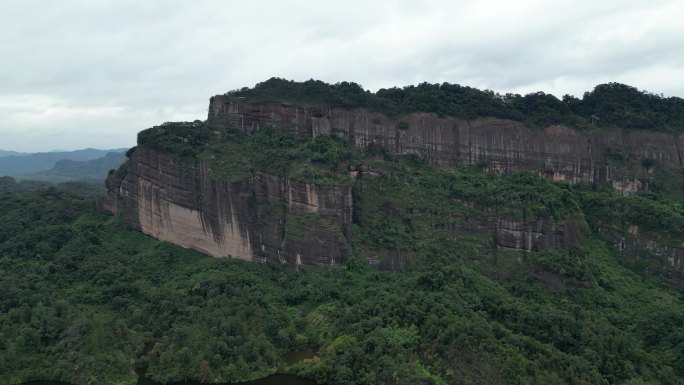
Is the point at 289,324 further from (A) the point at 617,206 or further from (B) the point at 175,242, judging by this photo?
(A) the point at 617,206

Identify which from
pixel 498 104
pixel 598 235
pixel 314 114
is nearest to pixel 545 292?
pixel 598 235

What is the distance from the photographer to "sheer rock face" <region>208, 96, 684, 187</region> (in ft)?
129

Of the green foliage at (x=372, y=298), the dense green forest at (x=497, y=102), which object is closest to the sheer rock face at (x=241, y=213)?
the green foliage at (x=372, y=298)

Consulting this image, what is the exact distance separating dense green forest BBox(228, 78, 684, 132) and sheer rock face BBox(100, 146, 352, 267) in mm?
9509

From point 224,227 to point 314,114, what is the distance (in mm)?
12551

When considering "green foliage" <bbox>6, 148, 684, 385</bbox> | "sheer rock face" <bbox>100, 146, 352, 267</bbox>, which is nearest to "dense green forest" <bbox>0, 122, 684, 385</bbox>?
"green foliage" <bbox>6, 148, 684, 385</bbox>

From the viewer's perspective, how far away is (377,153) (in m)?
42.8

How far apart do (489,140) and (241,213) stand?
835 inches

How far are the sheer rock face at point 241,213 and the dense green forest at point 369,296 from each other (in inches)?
42.6

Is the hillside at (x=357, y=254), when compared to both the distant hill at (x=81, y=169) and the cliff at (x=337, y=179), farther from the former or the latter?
the distant hill at (x=81, y=169)

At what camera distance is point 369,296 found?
3250 centimetres

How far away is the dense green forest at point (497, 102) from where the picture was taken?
1592 inches

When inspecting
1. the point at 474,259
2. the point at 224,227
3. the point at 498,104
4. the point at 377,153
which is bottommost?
the point at 474,259

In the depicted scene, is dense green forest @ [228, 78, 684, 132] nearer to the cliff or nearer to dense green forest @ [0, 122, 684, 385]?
the cliff
